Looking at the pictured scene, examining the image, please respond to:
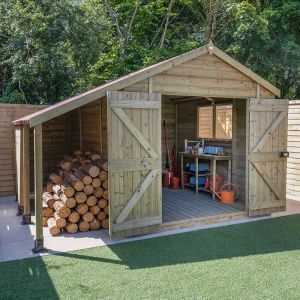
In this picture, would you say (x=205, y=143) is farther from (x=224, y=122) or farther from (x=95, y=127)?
(x=95, y=127)

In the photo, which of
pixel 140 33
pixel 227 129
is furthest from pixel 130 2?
pixel 227 129

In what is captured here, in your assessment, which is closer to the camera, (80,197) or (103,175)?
(80,197)

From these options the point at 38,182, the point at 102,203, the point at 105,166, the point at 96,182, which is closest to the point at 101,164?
the point at 105,166

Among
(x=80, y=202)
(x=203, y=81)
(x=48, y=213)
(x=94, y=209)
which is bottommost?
(x=48, y=213)

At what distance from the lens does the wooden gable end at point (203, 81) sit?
5.42m

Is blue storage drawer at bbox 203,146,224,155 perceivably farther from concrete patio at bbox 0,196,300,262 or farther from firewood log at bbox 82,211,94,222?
firewood log at bbox 82,211,94,222

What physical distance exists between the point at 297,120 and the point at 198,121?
7.89 feet

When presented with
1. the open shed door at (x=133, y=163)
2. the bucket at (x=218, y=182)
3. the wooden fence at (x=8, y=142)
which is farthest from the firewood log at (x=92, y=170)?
the wooden fence at (x=8, y=142)

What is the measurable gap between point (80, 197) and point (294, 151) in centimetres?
511

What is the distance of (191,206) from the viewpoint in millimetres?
7020

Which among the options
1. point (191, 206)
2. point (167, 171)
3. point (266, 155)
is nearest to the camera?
point (266, 155)

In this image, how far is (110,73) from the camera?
1172 centimetres

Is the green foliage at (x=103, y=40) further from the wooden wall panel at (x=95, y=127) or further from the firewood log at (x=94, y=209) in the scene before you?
the firewood log at (x=94, y=209)

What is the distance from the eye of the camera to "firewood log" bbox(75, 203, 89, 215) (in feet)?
18.3
